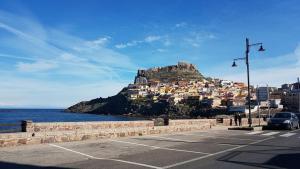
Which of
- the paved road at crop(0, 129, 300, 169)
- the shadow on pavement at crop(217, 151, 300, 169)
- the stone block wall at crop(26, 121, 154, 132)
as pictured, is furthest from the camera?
the stone block wall at crop(26, 121, 154, 132)

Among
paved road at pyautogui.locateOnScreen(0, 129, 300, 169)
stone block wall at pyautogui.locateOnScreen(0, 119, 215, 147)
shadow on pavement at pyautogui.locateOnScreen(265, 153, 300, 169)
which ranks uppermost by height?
stone block wall at pyautogui.locateOnScreen(0, 119, 215, 147)

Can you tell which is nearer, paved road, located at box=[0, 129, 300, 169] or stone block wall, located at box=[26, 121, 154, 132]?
paved road, located at box=[0, 129, 300, 169]

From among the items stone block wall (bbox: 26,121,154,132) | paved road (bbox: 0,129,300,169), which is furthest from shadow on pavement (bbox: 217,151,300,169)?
stone block wall (bbox: 26,121,154,132)

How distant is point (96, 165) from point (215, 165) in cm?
336

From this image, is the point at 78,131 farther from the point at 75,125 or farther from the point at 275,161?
the point at 275,161

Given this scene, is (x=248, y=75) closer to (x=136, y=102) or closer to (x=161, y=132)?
(x=161, y=132)

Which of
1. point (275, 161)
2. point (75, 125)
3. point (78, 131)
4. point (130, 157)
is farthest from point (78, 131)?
point (275, 161)

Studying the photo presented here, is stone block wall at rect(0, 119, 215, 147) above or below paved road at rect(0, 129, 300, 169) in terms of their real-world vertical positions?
above

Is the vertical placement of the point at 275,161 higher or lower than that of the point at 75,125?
lower

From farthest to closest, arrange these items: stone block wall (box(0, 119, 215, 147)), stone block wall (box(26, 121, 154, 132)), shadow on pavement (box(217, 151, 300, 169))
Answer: stone block wall (box(26, 121, 154, 132)), stone block wall (box(0, 119, 215, 147)), shadow on pavement (box(217, 151, 300, 169))

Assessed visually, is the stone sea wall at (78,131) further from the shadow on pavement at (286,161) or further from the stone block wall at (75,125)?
the shadow on pavement at (286,161)

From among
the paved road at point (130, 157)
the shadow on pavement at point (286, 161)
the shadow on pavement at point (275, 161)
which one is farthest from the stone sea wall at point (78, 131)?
the shadow on pavement at point (286, 161)

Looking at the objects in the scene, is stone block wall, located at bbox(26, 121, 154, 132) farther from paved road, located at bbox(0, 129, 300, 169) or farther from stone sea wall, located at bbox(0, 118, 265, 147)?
paved road, located at bbox(0, 129, 300, 169)

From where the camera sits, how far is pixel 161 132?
2472 cm
